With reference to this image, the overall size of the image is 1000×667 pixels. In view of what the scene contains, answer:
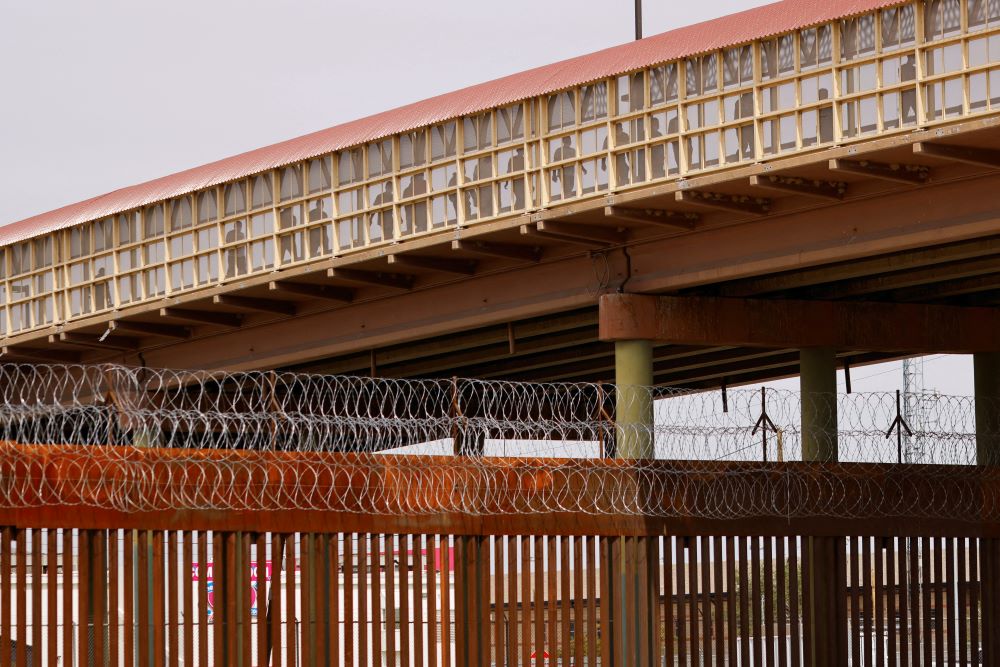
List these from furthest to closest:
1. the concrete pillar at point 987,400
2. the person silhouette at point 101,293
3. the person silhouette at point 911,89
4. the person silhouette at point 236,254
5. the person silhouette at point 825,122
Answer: the person silhouette at point 101,293, the person silhouette at point 236,254, the concrete pillar at point 987,400, the person silhouette at point 825,122, the person silhouette at point 911,89

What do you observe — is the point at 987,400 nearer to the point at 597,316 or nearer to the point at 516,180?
the point at 597,316

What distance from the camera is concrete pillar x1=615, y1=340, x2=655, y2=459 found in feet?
95.1

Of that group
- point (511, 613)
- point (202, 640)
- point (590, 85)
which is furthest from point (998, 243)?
point (202, 640)

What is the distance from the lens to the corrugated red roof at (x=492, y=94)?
25641 millimetres

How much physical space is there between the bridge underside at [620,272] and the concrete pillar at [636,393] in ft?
3.62

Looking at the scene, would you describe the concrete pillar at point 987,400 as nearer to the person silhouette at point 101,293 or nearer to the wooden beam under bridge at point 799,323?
the wooden beam under bridge at point 799,323

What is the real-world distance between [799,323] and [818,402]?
1.54 meters

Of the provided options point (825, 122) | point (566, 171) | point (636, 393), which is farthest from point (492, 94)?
point (825, 122)

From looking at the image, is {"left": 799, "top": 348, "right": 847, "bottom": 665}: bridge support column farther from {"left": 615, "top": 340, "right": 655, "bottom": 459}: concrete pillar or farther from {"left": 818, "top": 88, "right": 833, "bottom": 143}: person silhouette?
{"left": 818, "top": 88, "right": 833, "bottom": 143}: person silhouette

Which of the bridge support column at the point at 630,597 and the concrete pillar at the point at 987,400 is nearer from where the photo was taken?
the bridge support column at the point at 630,597

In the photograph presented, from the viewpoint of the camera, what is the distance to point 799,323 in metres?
31.1

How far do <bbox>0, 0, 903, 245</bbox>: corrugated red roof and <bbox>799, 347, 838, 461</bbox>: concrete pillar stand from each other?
23.7 feet

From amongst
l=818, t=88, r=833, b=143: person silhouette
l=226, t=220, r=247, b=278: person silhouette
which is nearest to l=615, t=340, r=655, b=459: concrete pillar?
l=818, t=88, r=833, b=143: person silhouette

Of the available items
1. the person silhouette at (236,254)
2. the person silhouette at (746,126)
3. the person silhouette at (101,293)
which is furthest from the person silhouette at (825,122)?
the person silhouette at (101,293)
